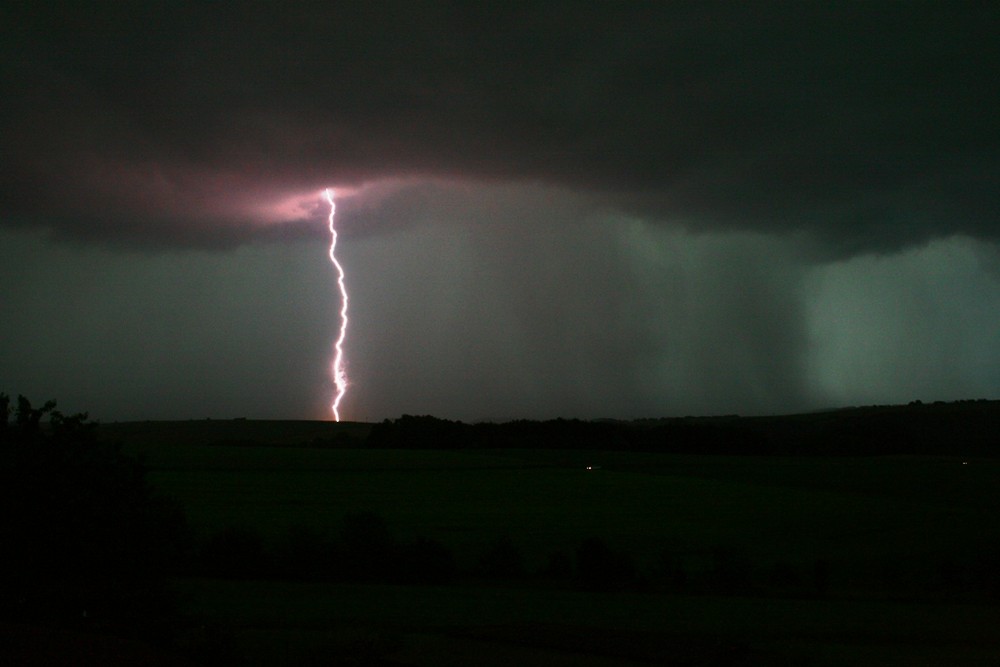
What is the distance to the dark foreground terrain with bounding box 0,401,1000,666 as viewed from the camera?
17672 mm

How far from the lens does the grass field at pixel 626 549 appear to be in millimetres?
19016

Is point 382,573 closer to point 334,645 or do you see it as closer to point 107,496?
point 334,645

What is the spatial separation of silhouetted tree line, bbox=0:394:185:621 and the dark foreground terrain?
1.08 ft

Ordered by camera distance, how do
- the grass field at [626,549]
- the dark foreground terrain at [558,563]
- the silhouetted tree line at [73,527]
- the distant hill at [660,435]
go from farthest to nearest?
the distant hill at [660,435]
the grass field at [626,549]
the dark foreground terrain at [558,563]
the silhouetted tree line at [73,527]

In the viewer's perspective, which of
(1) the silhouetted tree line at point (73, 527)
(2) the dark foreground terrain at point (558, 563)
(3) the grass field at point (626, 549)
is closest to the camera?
(1) the silhouetted tree line at point (73, 527)

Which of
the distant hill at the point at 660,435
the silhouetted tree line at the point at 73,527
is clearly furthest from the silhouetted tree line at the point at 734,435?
the silhouetted tree line at the point at 73,527

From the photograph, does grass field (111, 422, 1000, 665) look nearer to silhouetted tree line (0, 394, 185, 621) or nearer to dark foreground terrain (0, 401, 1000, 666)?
dark foreground terrain (0, 401, 1000, 666)

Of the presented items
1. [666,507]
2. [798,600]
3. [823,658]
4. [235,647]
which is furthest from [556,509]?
[235,647]

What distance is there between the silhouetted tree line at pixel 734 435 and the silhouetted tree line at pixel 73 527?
3146 inches

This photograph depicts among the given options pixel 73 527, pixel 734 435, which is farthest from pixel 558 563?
pixel 734 435

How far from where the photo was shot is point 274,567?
3209cm

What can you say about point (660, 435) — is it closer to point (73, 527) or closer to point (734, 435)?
point (734, 435)

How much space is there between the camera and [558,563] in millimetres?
33000

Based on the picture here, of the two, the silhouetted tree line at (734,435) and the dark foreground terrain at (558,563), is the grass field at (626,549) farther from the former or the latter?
→ the silhouetted tree line at (734,435)
